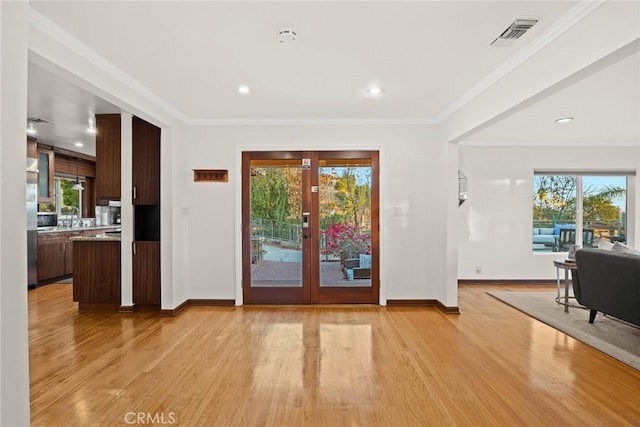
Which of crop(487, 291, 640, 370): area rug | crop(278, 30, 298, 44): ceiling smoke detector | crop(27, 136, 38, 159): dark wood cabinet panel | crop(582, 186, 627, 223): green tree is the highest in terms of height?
crop(278, 30, 298, 44): ceiling smoke detector

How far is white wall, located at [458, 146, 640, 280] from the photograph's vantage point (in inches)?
247

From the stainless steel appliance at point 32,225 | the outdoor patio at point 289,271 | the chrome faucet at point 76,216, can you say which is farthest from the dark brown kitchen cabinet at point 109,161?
the chrome faucet at point 76,216

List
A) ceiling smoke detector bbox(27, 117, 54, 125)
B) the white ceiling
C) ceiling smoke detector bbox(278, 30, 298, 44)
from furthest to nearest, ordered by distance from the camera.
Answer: ceiling smoke detector bbox(27, 117, 54, 125)
ceiling smoke detector bbox(278, 30, 298, 44)
the white ceiling

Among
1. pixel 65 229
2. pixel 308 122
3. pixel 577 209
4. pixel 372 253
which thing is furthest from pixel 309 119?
pixel 577 209

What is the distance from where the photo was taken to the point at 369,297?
16.0 feet

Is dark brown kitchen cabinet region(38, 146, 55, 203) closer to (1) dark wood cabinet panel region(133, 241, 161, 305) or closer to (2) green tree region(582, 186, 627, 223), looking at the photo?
(1) dark wood cabinet panel region(133, 241, 161, 305)

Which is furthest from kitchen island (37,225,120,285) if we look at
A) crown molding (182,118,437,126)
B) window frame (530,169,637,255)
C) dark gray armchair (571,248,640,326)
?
window frame (530,169,637,255)

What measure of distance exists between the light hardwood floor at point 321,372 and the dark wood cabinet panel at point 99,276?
0.30 meters

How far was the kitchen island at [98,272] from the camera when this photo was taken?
4562 millimetres

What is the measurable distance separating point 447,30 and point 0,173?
8.39ft

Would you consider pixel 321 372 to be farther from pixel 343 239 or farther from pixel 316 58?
pixel 316 58

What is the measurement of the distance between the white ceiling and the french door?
2.28ft

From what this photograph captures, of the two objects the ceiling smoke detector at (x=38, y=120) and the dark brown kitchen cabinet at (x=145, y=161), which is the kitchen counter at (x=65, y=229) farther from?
the dark brown kitchen cabinet at (x=145, y=161)

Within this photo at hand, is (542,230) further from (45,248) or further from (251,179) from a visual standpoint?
(45,248)
